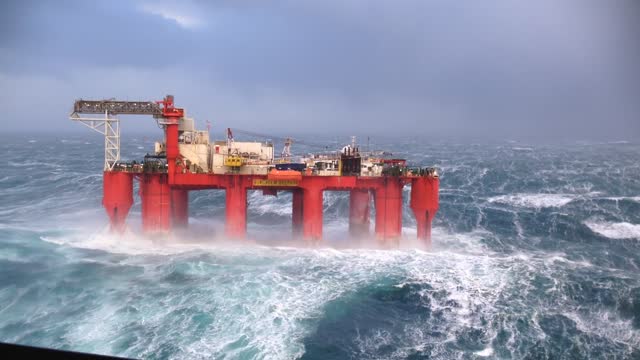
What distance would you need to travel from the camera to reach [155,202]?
43.0m

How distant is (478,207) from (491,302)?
29.9 meters

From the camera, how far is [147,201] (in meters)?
43.0

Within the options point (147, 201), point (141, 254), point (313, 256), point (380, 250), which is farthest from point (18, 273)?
point (380, 250)

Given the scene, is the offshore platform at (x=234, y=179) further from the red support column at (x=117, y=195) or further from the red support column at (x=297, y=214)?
the red support column at (x=297, y=214)

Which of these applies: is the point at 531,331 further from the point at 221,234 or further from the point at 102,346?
the point at 221,234

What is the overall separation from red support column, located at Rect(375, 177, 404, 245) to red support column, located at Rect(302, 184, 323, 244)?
16.3 feet

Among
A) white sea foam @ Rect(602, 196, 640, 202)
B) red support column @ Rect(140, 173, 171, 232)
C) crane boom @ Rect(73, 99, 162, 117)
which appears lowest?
white sea foam @ Rect(602, 196, 640, 202)

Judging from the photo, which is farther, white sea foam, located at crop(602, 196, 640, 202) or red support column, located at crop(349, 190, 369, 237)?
white sea foam, located at crop(602, 196, 640, 202)

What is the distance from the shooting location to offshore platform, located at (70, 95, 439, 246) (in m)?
42.9

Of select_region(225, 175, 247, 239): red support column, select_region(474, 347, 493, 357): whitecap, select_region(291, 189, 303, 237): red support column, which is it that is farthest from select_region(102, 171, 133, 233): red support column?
select_region(474, 347, 493, 357): whitecap

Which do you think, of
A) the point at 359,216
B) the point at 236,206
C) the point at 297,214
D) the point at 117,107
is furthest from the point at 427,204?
the point at 117,107

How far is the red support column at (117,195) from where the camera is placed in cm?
4281

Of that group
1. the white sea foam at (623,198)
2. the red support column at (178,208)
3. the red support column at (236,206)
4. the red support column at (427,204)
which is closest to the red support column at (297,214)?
the red support column at (236,206)

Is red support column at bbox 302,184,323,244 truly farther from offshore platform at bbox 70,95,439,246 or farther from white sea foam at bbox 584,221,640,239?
white sea foam at bbox 584,221,640,239
